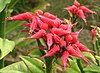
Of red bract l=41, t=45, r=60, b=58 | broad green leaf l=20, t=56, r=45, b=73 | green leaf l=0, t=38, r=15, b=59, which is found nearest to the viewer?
red bract l=41, t=45, r=60, b=58

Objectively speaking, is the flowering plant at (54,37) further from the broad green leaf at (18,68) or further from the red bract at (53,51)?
the broad green leaf at (18,68)

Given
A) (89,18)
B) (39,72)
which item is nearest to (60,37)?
(39,72)

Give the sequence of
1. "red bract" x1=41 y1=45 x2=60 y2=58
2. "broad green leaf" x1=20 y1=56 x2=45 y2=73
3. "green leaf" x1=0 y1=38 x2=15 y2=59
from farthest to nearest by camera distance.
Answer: "green leaf" x1=0 y1=38 x2=15 y2=59 < "broad green leaf" x1=20 y1=56 x2=45 y2=73 < "red bract" x1=41 y1=45 x2=60 y2=58

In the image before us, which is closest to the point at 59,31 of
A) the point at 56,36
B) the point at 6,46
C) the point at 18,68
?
the point at 56,36

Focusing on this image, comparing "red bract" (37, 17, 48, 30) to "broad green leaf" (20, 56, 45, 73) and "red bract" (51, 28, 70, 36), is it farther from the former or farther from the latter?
"broad green leaf" (20, 56, 45, 73)

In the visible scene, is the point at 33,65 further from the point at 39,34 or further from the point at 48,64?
the point at 39,34

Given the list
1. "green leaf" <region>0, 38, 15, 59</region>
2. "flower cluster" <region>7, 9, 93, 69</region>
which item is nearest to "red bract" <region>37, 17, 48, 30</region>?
"flower cluster" <region>7, 9, 93, 69</region>

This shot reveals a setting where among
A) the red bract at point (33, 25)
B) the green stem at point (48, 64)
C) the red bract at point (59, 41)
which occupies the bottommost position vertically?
the green stem at point (48, 64)

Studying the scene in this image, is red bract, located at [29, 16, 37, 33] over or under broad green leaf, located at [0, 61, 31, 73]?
over

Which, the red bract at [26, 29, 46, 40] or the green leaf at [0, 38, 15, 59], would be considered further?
the green leaf at [0, 38, 15, 59]

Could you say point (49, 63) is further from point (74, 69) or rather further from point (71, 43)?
point (74, 69)

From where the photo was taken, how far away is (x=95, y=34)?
150cm

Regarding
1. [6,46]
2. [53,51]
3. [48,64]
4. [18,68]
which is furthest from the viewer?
[6,46]

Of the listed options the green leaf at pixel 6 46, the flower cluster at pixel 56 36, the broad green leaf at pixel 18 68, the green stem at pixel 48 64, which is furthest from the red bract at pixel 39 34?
the green leaf at pixel 6 46
